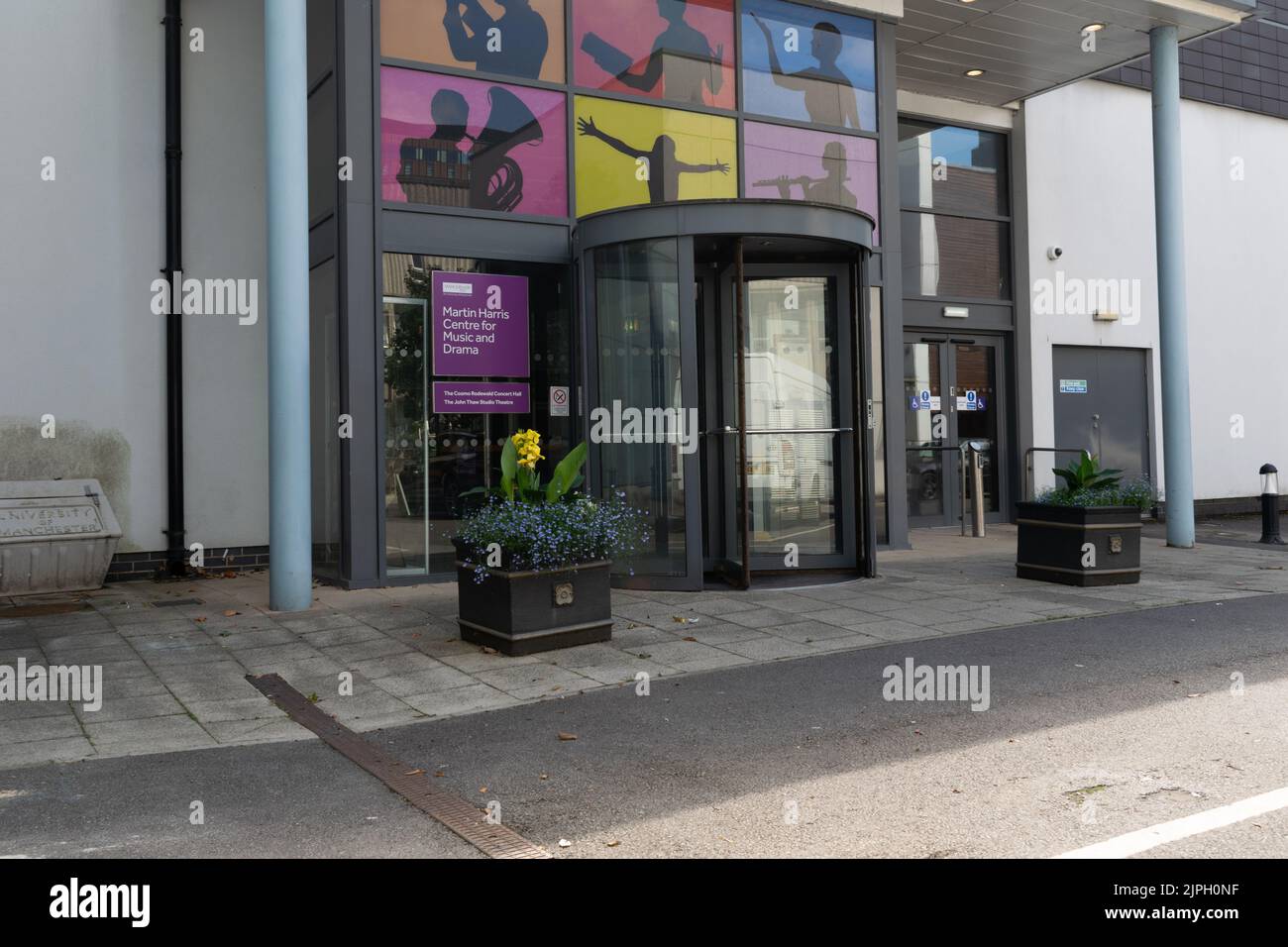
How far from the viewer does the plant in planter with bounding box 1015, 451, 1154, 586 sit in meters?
9.78

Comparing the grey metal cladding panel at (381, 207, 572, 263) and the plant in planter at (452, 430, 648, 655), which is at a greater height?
the grey metal cladding panel at (381, 207, 572, 263)

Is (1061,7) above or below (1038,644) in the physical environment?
above

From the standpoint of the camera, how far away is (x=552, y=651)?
7.21 metres

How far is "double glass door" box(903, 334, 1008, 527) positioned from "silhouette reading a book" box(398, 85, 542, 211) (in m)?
6.67

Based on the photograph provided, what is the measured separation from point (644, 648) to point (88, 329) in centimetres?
682

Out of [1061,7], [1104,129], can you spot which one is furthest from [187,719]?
[1104,129]

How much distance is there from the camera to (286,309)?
8.70m
